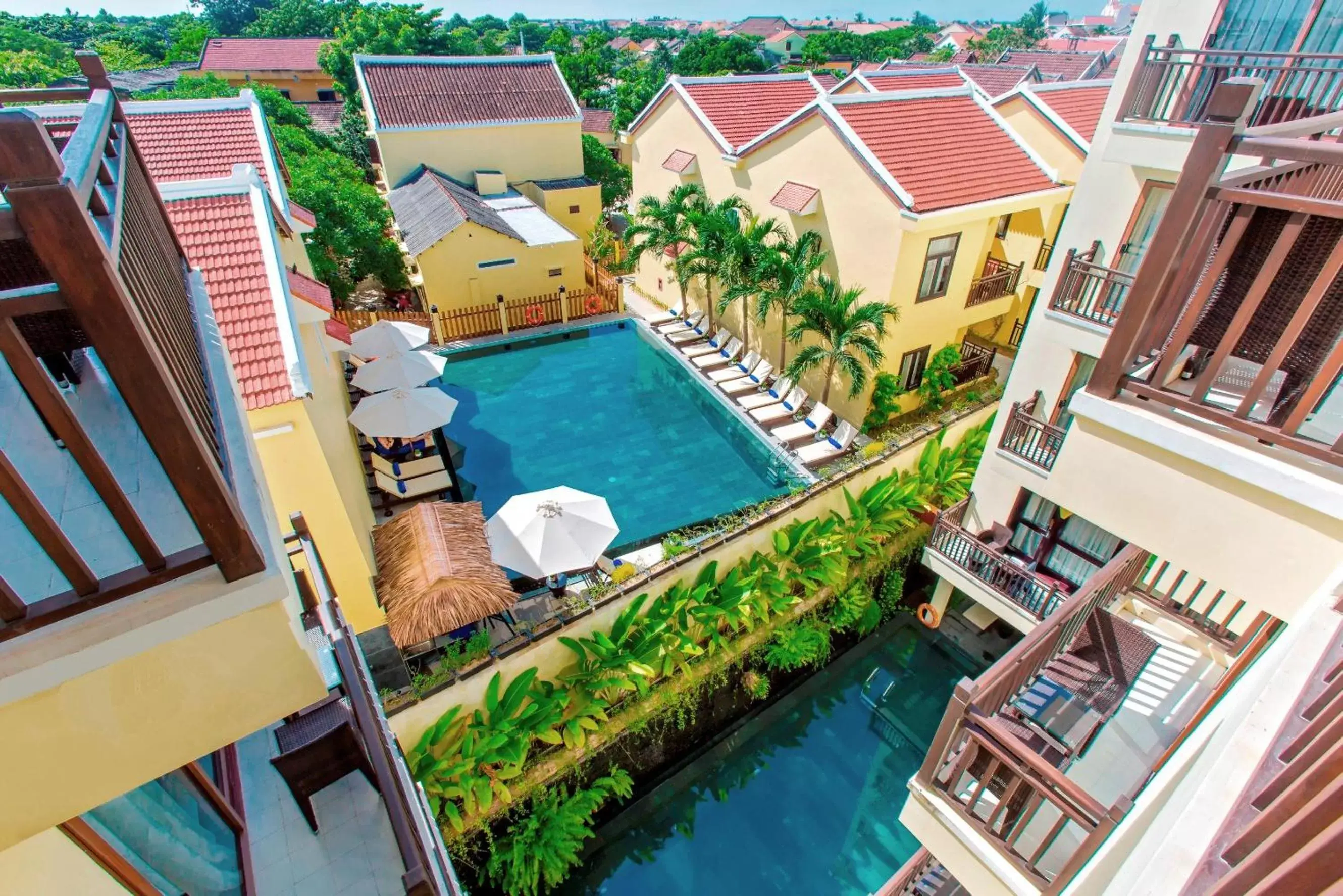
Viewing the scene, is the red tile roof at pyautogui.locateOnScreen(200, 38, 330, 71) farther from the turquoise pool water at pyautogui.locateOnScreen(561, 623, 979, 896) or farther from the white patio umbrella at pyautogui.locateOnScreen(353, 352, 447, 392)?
the turquoise pool water at pyautogui.locateOnScreen(561, 623, 979, 896)

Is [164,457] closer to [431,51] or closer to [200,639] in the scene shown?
[200,639]

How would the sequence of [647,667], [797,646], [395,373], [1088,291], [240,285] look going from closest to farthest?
[240,285], [1088,291], [647,667], [797,646], [395,373]

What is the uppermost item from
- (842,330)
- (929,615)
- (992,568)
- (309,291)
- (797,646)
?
(309,291)

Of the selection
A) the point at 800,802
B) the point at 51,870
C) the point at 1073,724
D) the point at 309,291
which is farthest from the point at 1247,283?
the point at 309,291

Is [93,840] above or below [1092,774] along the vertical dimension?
above

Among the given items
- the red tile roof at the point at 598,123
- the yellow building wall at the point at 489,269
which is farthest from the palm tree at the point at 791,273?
the red tile roof at the point at 598,123

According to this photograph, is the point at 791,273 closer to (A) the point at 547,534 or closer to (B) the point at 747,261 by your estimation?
(B) the point at 747,261

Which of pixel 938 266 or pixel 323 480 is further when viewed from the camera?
pixel 938 266

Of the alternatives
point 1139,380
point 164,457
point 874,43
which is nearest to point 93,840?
point 164,457
